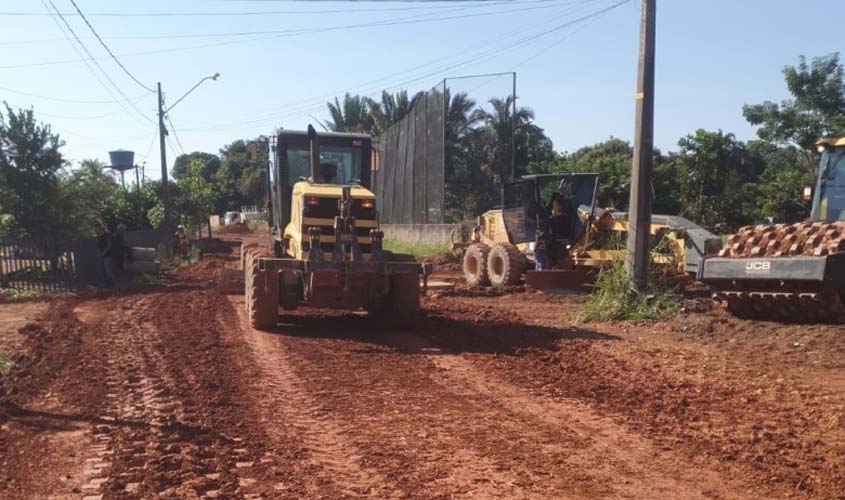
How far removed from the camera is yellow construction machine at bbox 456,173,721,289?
1455 centimetres

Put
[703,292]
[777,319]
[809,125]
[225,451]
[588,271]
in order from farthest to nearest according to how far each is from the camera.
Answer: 1. [809,125]
2. [588,271]
3. [703,292]
4. [777,319]
5. [225,451]

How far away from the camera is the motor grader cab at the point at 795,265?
9.72m

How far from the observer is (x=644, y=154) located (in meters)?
13.1

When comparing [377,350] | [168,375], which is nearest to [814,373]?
[377,350]

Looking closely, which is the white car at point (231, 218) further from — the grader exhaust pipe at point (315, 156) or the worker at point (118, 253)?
the grader exhaust pipe at point (315, 156)

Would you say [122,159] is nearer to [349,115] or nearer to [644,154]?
[349,115]

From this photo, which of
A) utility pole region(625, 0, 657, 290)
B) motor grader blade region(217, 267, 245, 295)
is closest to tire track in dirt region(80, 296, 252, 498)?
motor grader blade region(217, 267, 245, 295)

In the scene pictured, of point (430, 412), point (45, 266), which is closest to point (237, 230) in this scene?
point (45, 266)

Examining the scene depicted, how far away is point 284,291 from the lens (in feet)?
38.9

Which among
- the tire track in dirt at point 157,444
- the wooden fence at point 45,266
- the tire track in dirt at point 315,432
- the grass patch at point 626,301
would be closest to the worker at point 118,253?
the wooden fence at point 45,266

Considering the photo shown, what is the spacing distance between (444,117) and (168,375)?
22968 millimetres

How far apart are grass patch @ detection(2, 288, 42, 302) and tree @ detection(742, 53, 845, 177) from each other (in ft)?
73.0

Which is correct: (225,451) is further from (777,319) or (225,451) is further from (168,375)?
(777,319)

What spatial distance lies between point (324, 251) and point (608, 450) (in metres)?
6.54
